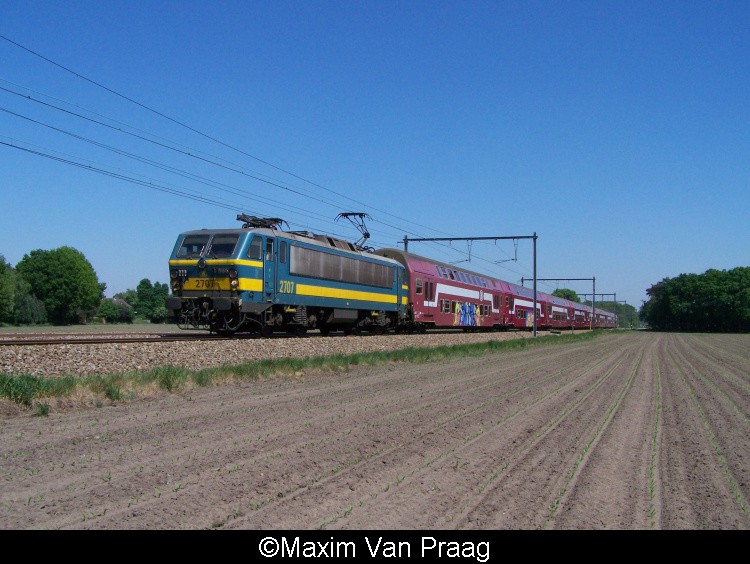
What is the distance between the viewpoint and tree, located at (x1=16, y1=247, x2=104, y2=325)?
325ft

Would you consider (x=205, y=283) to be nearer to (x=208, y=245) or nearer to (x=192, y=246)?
(x=208, y=245)

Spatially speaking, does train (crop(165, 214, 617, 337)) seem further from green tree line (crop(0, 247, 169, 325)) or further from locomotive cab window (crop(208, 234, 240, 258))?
green tree line (crop(0, 247, 169, 325))

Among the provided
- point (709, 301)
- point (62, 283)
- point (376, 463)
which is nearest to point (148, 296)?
point (62, 283)

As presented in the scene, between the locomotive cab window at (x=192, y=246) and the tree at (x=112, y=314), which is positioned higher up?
the locomotive cab window at (x=192, y=246)

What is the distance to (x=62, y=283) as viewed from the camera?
326 feet

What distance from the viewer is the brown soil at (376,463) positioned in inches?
215

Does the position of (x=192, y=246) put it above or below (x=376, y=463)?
above

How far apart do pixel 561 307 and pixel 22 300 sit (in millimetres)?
67470

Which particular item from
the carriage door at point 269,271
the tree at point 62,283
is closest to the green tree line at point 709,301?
the tree at point 62,283

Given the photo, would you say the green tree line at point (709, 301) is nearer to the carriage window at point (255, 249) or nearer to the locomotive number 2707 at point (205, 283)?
the carriage window at point (255, 249)

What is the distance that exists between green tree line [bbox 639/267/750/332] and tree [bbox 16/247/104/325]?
108 m

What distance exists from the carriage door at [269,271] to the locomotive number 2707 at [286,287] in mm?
514

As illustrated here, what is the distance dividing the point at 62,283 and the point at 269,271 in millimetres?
88273
